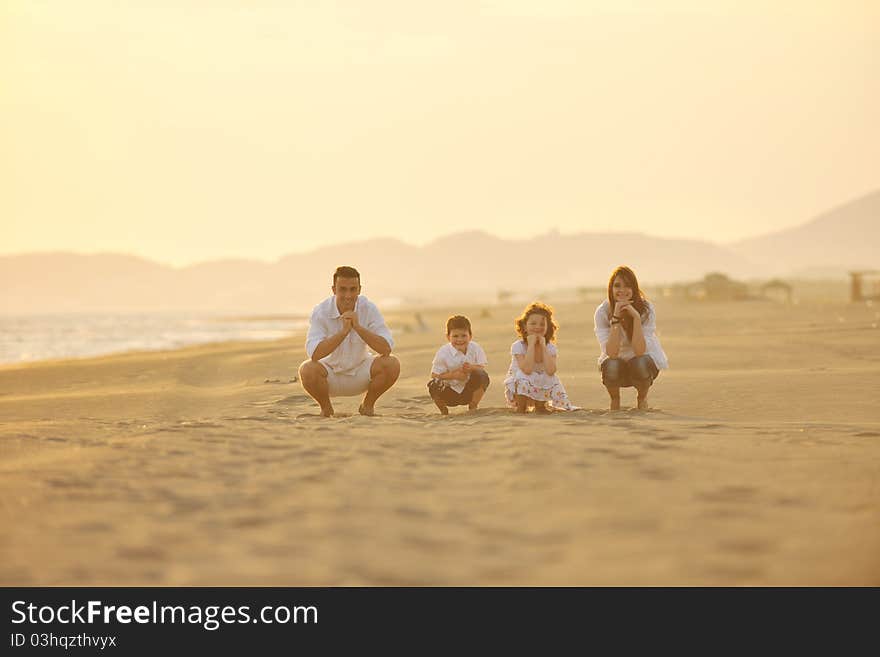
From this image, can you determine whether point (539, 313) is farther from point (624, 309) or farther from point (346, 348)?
point (346, 348)

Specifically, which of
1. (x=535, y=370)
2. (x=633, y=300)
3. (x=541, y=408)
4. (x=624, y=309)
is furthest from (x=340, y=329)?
(x=633, y=300)

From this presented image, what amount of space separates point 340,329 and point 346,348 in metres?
0.18

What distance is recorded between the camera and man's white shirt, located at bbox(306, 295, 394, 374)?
21.7ft

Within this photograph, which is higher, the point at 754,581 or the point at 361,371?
the point at 361,371

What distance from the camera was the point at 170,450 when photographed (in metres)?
4.48

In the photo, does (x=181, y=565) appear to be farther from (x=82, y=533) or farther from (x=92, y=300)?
(x=92, y=300)

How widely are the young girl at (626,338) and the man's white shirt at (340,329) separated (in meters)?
1.82

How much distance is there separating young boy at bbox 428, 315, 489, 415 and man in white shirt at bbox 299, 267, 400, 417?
39cm

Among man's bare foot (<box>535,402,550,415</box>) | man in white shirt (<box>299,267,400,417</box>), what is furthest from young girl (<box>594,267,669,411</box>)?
man in white shirt (<box>299,267,400,417</box>)

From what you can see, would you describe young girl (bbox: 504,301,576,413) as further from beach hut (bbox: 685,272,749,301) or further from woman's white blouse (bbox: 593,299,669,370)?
beach hut (bbox: 685,272,749,301)

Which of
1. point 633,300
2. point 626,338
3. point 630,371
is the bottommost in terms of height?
point 630,371

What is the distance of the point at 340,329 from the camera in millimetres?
6684

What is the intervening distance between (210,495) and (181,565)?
2.83 feet
